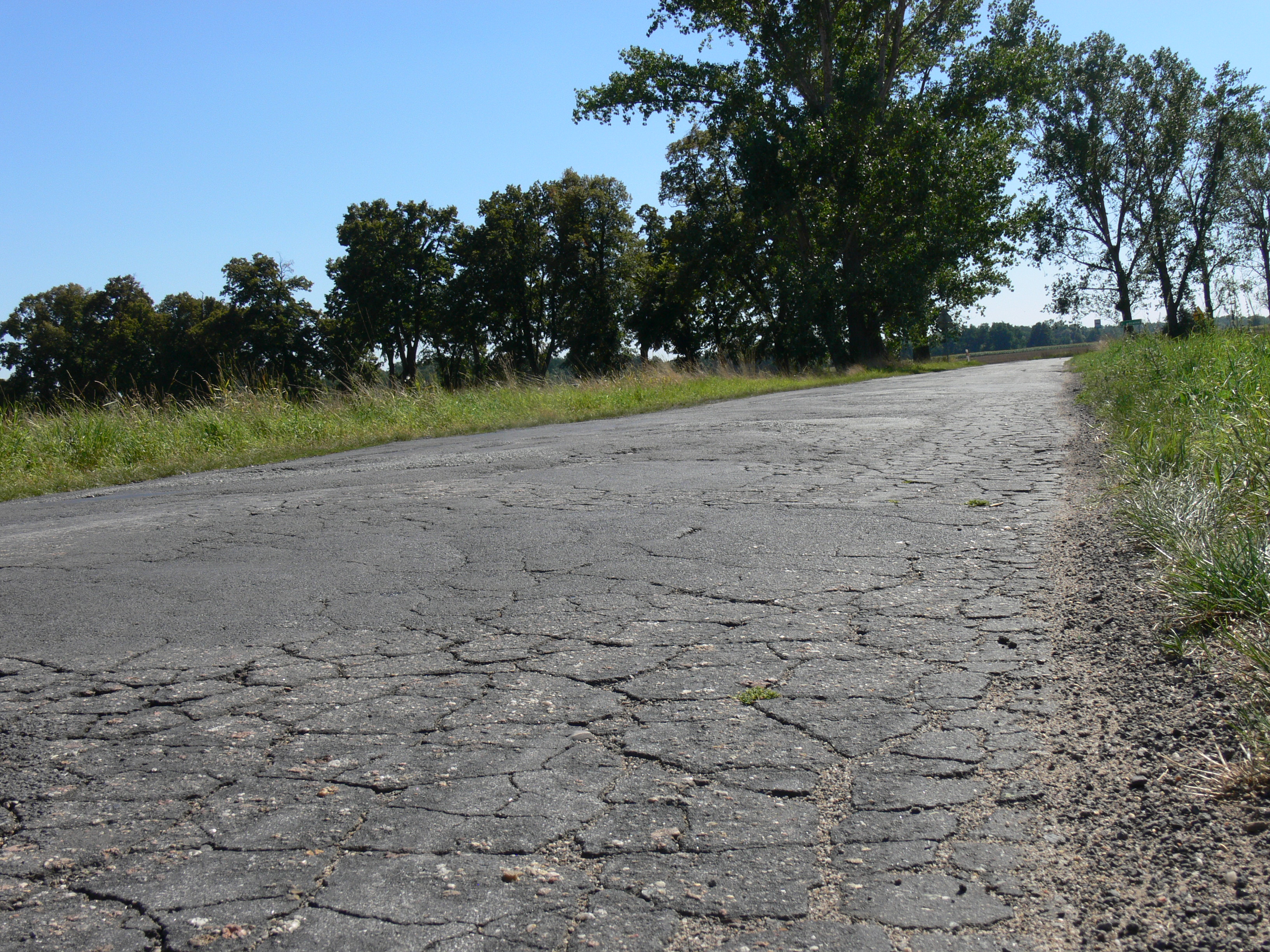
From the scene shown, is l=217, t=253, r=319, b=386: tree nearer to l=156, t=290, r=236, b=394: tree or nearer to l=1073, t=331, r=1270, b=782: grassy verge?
l=156, t=290, r=236, b=394: tree

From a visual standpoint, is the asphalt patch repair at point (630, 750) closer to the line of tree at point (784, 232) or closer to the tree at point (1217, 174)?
the line of tree at point (784, 232)

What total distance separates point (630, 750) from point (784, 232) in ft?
105

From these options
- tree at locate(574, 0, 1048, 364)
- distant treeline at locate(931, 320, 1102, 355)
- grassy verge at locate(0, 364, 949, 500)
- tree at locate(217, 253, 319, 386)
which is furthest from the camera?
distant treeline at locate(931, 320, 1102, 355)

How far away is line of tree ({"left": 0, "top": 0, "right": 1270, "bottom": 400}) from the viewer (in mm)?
30641

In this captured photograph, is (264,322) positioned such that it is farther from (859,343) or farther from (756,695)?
(756,695)

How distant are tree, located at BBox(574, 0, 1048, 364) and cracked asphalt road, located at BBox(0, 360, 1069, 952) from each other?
27315 mm

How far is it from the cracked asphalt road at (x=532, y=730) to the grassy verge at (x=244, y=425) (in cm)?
552

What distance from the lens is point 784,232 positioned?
32.6 m

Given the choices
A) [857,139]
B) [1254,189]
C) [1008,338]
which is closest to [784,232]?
[857,139]

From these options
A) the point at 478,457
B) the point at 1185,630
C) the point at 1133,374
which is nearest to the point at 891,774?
the point at 1185,630

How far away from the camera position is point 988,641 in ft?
10.1

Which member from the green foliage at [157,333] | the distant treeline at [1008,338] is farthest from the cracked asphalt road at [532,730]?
the distant treeline at [1008,338]

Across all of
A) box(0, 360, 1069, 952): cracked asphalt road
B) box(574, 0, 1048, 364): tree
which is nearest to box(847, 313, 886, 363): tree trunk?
box(574, 0, 1048, 364): tree

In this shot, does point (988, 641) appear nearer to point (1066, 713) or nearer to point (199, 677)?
point (1066, 713)
